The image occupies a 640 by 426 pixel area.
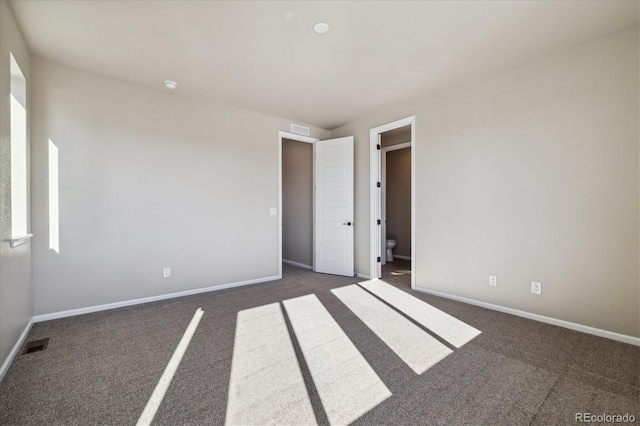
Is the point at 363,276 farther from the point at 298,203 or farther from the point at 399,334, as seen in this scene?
the point at 399,334

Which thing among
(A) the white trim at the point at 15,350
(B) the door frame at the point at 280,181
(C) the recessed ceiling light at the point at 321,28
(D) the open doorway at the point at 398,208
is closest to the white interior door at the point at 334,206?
(B) the door frame at the point at 280,181

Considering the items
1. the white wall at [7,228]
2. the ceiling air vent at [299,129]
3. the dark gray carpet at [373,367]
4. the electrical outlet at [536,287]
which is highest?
the ceiling air vent at [299,129]

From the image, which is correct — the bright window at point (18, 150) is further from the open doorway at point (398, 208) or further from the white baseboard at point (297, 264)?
the open doorway at point (398, 208)

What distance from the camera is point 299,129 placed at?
4934 mm

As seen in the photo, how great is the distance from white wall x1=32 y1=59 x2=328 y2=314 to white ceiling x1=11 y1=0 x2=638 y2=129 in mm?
398

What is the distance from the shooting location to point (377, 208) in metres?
4.65

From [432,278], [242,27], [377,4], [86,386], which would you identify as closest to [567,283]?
[432,278]

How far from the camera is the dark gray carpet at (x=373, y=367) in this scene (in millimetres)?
1573

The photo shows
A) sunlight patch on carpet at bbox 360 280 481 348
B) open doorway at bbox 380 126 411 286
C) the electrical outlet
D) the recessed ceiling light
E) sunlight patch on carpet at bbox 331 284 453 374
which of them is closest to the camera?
sunlight patch on carpet at bbox 331 284 453 374

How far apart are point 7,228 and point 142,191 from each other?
4.66ft

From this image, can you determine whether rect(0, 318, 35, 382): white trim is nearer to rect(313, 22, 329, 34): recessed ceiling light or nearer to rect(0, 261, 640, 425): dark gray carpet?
rect(0, 261, 640, 425): dark gray carpet

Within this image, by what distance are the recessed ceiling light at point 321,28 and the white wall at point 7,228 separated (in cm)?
224

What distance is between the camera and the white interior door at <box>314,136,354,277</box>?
15.7 ft

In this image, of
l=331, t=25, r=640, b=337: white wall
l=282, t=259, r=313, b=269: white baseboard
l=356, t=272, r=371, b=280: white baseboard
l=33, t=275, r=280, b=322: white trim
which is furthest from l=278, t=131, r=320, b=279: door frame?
l=331, t=25, r=640, b=337: white wall
